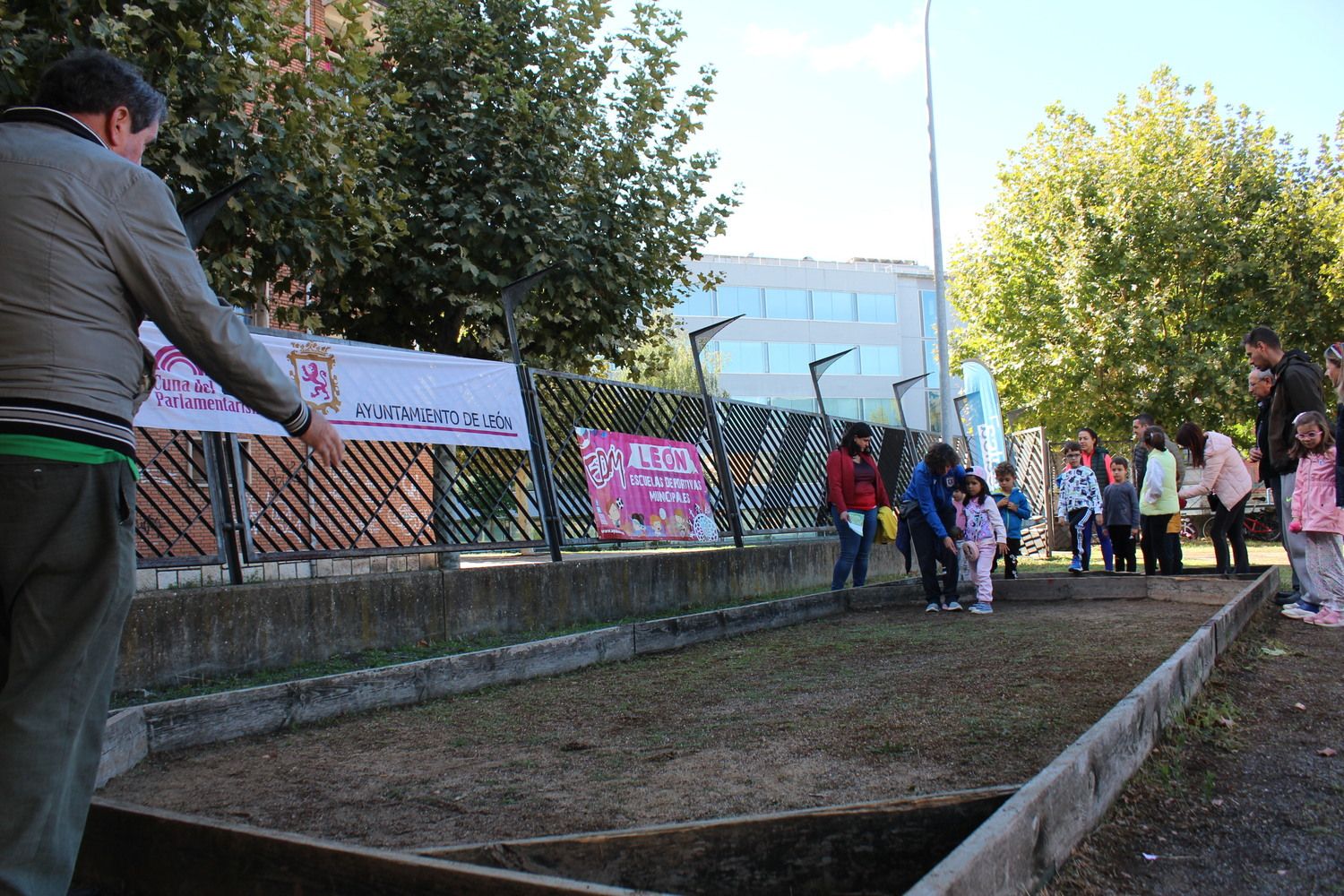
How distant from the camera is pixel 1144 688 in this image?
402cm

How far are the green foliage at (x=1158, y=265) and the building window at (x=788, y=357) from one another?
102ft

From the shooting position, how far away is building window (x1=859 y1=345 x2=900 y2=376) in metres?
68.5

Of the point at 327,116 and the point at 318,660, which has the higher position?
the point at 327,116

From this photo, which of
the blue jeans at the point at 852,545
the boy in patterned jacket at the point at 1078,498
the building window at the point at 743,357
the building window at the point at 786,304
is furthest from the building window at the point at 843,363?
the blue jeans at the point at 852,545

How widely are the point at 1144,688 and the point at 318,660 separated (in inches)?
188

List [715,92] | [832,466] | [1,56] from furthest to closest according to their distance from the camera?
1. [715,92]
2. [832,466]
3. [1,56]

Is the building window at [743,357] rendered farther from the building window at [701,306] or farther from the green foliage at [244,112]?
the green foliage at [244,112]

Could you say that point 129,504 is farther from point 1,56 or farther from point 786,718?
point 1,56

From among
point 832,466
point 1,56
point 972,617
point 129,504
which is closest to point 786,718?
point 129,504

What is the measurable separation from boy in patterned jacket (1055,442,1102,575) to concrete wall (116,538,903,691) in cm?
526

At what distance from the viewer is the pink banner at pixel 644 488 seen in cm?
967

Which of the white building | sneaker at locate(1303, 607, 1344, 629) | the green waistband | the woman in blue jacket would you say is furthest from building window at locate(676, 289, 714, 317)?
the green waistband

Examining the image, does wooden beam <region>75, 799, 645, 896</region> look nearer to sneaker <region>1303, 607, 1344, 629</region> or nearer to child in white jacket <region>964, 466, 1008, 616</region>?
sneaker <region>1303, 607, 1344, 629</region>

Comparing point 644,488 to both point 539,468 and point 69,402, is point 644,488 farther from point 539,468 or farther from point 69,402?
point 69,402
